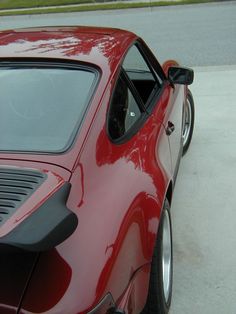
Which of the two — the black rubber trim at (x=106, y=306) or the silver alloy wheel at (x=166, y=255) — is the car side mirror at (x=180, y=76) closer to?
the silver alloy wheel at (x=166, y=255)

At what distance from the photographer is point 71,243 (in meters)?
1.97

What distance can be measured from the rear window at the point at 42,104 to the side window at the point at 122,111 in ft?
0.52

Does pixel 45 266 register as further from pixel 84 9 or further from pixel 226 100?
pixel 84 9

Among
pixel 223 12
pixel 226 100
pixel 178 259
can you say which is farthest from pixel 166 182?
pixel 223 12

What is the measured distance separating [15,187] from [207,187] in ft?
8.94

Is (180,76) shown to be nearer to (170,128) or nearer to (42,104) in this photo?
(170,128)

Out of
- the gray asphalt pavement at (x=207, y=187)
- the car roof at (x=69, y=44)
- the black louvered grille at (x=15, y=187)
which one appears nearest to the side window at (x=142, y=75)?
the car roof at (x=69, y=44)

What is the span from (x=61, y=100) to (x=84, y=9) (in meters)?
14.4

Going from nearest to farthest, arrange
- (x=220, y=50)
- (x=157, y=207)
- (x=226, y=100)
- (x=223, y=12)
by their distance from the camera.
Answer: (x=157, y=207) → (x=226, y=100) → (x=220, y=50) → (x=223, y=12)

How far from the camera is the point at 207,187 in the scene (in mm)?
4469

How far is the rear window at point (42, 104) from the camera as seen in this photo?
95.9 inches

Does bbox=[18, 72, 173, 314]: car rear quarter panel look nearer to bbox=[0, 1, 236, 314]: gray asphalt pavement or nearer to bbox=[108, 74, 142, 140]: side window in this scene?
bbox=[108, 74, 142, 140]: side window

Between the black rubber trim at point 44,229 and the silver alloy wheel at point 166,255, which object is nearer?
the black rubber trim at point 44,229

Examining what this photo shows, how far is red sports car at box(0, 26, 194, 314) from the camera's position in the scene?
70.7 inches
